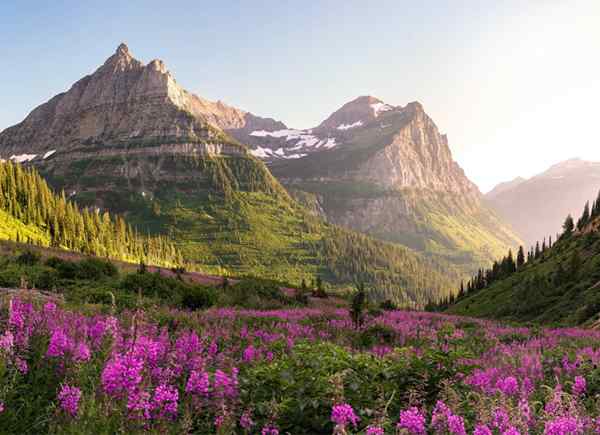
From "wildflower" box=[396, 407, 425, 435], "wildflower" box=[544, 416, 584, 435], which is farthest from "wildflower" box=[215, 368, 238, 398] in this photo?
"wildflower" box=[544, 416, 584, 435]

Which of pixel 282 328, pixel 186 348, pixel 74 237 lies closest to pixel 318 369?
pixel 186 348

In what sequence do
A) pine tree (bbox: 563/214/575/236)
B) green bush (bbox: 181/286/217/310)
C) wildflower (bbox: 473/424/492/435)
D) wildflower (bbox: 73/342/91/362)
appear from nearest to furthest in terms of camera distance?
wildflower (bbox: 473/424/492/435) < wildflower (bbox: 73/342/91/362) < green bush (bbox: 181/286/217/310) < pine tree (bbox: 563/214/575/236)

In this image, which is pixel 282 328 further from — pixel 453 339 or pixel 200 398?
pixel 200 398

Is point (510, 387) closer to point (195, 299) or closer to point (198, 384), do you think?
point (198, 384)

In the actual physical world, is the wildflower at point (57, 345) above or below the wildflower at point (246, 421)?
above

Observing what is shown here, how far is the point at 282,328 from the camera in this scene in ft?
40.3

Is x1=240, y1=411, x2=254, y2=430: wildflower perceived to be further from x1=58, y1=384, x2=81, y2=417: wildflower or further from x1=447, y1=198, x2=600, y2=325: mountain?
x1=447, y1=198, x2=600, y2=325: mountain

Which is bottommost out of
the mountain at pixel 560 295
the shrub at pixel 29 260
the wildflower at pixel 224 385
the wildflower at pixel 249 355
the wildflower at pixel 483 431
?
the mountain at pixel 560 295

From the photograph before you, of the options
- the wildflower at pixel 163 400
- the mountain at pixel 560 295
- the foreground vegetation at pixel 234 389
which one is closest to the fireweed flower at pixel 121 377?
the foreground vegetation at pixel 234 389

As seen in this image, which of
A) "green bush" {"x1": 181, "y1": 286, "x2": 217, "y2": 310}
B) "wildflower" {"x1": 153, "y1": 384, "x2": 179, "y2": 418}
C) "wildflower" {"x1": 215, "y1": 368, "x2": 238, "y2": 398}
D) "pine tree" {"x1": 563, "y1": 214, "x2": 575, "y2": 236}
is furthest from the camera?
"pine tree" {"x1": 563, "y1": 214, "x2": 575, "y2": 236}

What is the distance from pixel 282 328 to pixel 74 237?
92.5 m

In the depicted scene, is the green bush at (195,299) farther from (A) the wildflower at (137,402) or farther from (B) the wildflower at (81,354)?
(A) the wildflower at (137,402)

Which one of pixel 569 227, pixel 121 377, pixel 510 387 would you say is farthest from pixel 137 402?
pixel 569 227

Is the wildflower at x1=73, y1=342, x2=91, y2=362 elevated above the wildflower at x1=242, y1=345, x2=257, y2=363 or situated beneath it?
elevated above
